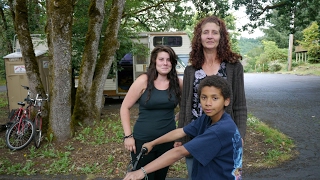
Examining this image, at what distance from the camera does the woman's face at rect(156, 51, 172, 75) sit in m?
2.68

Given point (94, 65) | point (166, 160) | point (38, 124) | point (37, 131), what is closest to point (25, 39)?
point (94, 65)

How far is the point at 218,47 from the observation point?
236 cm

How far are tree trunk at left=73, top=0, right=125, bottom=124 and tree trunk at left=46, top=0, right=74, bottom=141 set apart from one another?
2.88ft

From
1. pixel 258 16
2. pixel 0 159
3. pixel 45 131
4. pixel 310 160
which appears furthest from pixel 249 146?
pixel 258 16

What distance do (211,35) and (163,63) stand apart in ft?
1.83

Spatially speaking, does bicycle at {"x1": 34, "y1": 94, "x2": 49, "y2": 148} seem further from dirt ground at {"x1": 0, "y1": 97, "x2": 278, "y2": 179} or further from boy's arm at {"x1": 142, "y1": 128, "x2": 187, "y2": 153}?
boy's arm at {"x1": 142, "y1": 128, "x2": 187, "y2": 153}

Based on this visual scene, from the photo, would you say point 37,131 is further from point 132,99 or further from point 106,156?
point 132,99

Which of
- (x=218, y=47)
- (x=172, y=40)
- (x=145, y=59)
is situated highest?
(x=172, y=40)

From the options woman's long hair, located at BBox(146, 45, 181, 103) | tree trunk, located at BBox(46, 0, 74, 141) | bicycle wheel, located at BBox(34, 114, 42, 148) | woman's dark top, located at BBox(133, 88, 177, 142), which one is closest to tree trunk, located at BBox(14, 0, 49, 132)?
bicycle wheel, located at BBox(34, 114, 42, 148)

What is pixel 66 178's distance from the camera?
14.7 feet

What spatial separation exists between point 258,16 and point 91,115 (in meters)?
11.0

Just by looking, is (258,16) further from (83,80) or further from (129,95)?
(129,95)

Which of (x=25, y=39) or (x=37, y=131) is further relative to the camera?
(x=25, y=39)

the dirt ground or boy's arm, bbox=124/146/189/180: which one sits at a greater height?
boy's arm, bbox=124/146/189/180
